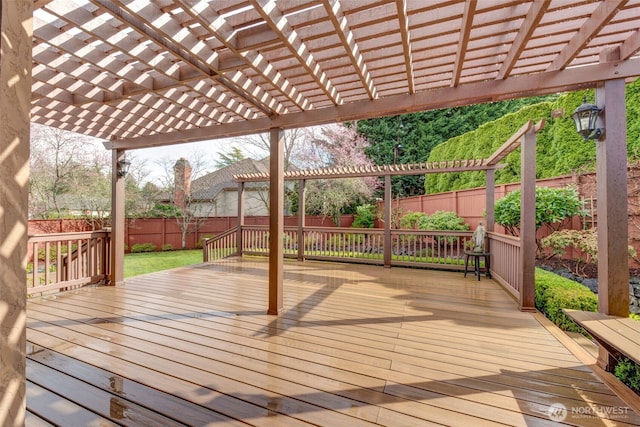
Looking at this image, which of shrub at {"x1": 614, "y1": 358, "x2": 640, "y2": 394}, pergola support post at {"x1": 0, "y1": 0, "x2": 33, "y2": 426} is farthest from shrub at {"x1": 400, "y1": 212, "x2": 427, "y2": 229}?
pergola support post at {"x1": 0, "y1": 0, "x2": 33, "y2": 426}

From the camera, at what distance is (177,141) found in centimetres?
456

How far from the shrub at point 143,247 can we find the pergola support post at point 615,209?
45.8 feet

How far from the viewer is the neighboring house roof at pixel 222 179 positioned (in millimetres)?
16391

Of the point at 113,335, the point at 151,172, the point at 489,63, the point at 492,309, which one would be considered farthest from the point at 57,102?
the point at 151,172

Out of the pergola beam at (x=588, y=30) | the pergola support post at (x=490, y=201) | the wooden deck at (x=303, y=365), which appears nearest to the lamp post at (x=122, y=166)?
the wooden deck at (x=303, y=365)

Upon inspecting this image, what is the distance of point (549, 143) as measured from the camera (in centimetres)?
798

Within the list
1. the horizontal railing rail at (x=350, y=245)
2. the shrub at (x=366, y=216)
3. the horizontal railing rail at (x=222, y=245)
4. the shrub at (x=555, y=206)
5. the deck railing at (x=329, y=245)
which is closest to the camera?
the shrub at (x=555, y=206)

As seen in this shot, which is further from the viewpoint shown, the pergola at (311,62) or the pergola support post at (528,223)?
the pergola support post at (528,223)

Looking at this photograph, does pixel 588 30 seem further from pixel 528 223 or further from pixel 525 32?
pixel 528 223

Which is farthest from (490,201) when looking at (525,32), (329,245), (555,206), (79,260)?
(79,260)

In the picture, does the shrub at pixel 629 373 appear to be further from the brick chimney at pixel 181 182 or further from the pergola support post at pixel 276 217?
the brick chimney at pixel 181 182

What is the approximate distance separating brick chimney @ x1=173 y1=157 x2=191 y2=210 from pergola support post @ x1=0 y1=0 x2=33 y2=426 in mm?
14059

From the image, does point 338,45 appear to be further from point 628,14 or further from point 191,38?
point 628,14

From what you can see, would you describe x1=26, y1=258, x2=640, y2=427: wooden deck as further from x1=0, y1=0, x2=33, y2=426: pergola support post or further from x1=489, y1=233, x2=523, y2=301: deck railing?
x1=0, y1=0, x2=33, y2=426: pergola support post
